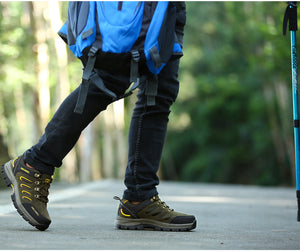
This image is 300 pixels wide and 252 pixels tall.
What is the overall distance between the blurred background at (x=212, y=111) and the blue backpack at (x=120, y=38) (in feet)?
58.7

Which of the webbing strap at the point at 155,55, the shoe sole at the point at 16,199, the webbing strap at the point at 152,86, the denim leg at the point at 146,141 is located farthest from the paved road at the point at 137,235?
the webbing strap at the point at 155,55

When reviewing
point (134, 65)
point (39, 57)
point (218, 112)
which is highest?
point (134, 65)

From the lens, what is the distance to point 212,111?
39.3 meters

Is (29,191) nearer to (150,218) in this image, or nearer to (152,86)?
(150,218)

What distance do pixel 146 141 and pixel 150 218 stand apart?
1.52 feet

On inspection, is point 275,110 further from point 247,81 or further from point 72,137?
point 72,137

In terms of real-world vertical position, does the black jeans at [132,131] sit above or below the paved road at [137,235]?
above

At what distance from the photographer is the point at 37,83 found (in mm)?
18312

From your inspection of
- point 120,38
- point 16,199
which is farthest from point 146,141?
point 16,199

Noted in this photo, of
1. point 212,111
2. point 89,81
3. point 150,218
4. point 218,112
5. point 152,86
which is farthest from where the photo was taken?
point 218,112

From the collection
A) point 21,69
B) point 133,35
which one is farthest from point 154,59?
point 21,69

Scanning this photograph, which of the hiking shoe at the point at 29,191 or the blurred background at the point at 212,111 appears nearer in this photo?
the hiking shoe at the point at 29,191

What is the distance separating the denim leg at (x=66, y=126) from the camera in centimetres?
350

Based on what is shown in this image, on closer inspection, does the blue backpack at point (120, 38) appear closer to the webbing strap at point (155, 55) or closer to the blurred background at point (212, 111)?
the webbing strap at point (155, 55)
